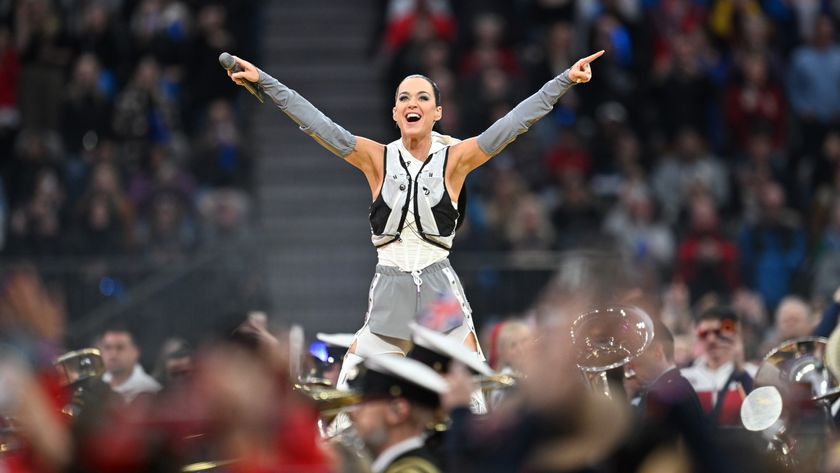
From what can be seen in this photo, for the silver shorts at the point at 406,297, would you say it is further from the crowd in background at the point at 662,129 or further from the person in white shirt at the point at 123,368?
the crowd in background at the point at 662,129

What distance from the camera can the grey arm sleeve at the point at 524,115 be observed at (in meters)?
10.4

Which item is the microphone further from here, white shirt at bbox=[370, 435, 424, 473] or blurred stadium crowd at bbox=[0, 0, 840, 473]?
blurred stadium crowd at bbox=[0, 0, 840, 473]

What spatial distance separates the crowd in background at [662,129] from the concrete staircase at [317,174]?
79 centimetres

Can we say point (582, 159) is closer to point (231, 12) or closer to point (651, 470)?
point (231, 12)

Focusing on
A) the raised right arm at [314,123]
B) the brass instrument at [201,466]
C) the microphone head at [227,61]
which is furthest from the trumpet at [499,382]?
the microphone head at [227,61]

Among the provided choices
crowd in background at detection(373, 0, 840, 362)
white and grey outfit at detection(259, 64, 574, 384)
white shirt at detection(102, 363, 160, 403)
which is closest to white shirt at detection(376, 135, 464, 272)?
white and grey outfit at detection(259, 64, 574, 384)

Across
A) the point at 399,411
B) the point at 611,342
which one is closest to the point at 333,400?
the point at 399,411

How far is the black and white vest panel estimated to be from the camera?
1030 centimetres

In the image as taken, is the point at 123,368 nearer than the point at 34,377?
No

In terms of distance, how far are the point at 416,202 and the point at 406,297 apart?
572 millimetres

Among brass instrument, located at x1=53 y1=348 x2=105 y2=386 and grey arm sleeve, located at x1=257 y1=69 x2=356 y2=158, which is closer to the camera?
grey arm sleeve, located at x1=257 y1=69 x2=356 y2=158

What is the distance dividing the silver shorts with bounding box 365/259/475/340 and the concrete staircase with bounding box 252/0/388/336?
24.7 feet

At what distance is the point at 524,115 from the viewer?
10414mm

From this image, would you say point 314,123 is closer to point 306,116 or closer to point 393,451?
point 306,116
